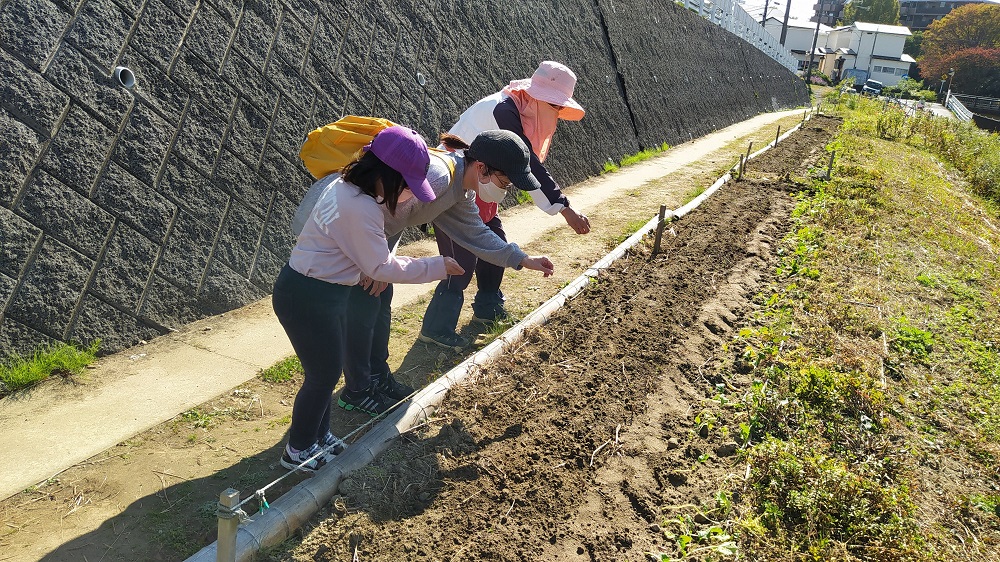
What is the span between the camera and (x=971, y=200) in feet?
40.6

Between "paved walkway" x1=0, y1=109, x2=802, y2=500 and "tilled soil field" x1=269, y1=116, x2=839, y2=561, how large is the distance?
49.9 inches

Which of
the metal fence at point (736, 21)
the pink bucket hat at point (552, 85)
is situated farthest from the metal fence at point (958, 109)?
the pink bucket hat at point (552, 85)

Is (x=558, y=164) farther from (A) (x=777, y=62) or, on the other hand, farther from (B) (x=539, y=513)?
(A) (x=777, y=62)

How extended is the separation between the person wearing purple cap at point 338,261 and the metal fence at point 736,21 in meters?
19.1

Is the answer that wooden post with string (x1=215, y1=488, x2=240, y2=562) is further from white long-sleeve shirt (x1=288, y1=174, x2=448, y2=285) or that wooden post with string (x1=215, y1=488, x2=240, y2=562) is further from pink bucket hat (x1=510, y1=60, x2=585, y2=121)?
pink bucket hat (x1=510, y1=60, x2=585, y2=121)

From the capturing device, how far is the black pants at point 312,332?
2.71 meters

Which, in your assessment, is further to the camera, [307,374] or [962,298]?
[962,298]

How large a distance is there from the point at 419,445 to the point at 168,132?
9.31ft

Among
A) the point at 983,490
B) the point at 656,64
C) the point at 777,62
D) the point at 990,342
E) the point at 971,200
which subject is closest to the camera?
the point at 983,490

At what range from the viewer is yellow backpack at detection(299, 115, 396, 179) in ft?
9.23

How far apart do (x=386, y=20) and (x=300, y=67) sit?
1.61 meters

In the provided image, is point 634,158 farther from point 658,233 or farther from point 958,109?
point 958,109

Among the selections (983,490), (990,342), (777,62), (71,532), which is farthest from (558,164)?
(777,62)

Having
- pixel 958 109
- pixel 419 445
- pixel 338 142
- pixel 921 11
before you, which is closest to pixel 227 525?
pixel 419 445
